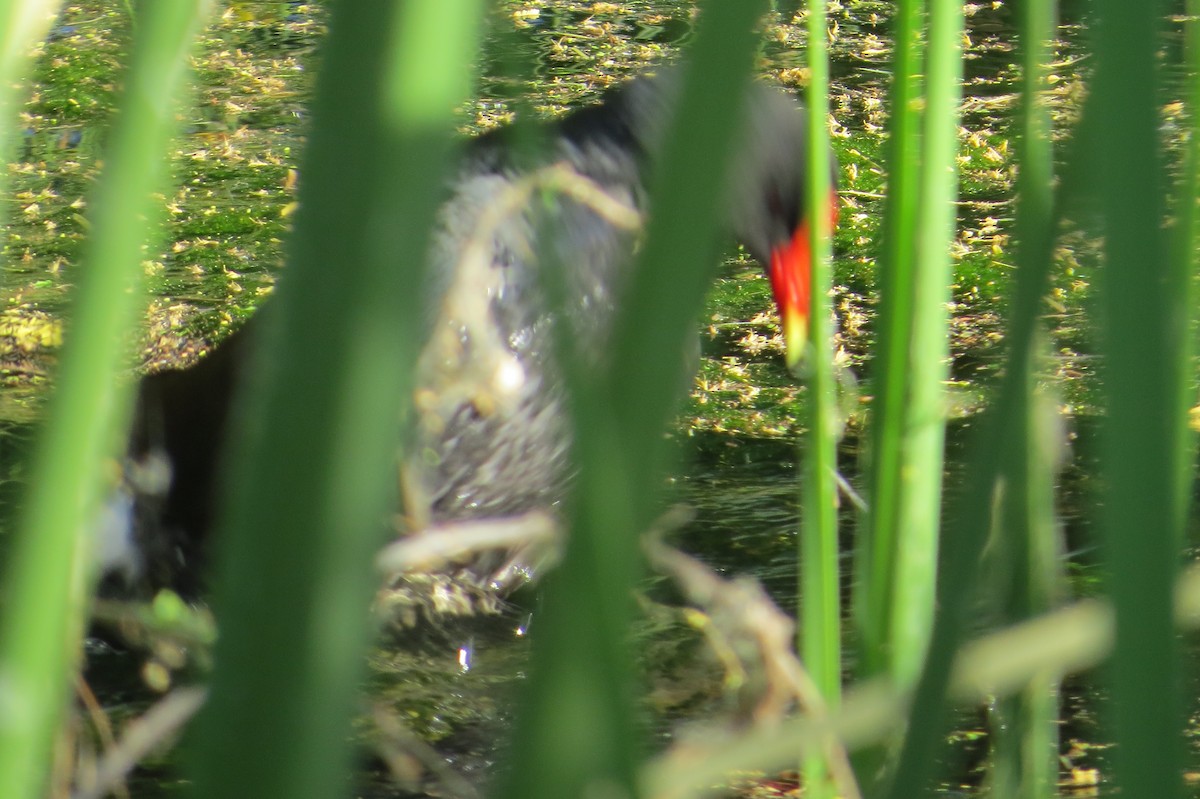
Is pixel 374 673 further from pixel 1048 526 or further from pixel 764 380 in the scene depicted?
pixel 1048 526

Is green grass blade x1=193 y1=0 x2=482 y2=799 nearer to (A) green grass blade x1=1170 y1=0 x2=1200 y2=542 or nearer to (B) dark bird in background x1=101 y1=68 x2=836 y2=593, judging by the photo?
(A) green grass blade x1=1170 y1=0 x2=1200 y2=542

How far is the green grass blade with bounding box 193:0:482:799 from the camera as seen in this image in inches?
13.4

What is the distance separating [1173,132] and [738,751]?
4.73 feet

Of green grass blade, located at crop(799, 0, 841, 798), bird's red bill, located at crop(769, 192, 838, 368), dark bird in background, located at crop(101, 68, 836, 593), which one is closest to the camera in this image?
green grass blade, located at crop(799, 0, 841, 798)

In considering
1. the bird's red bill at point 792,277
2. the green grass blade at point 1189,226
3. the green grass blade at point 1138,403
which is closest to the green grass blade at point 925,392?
the green grass blade at point 1189,226

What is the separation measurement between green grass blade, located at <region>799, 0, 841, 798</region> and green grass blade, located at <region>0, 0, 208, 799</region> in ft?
1.56

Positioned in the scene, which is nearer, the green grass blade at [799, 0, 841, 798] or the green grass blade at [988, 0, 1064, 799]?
the green grass blade at [988, 0, 1064, 799]

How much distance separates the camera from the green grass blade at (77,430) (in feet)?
1.23

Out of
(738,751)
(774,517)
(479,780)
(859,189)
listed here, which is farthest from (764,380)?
(738,751)

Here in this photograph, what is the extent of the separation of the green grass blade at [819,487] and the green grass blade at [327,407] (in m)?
0.48

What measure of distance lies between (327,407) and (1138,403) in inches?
7.8

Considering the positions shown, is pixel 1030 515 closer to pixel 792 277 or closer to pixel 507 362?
pixel 507 362

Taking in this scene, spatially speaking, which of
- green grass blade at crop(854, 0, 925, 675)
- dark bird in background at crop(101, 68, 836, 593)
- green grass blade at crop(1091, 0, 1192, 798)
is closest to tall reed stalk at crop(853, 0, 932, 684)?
green grass blade at crop(854, 0, 925, 675)

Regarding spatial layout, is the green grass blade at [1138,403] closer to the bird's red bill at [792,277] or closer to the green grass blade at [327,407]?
the green grass blade at [327,407]
